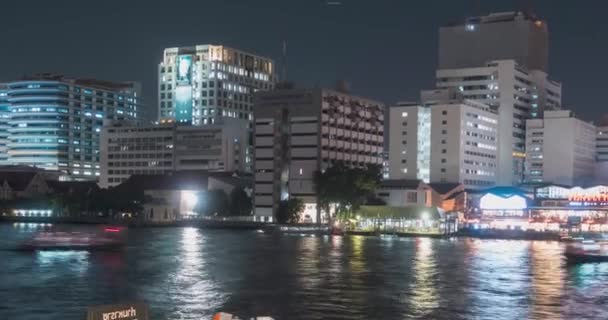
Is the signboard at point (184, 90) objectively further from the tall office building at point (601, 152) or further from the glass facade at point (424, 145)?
the tall office building at point (601, 152)

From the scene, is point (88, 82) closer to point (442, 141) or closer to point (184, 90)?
point (184, 90)

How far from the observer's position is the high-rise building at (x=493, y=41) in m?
120

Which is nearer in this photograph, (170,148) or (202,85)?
(170,148)

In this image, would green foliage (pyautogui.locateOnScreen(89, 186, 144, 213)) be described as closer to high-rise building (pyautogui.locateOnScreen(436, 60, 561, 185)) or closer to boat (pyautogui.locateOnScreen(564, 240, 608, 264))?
high-rise building (pyautogui.locateOnScreen(436, 60, 561, 185))

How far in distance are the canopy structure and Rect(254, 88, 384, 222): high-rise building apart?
11186 mm

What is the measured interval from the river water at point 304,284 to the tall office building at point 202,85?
8795 cm

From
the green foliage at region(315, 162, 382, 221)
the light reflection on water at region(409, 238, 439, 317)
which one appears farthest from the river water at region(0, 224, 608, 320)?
the green foliage at region(315, 162, 382, 221)

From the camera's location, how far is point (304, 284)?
114ft

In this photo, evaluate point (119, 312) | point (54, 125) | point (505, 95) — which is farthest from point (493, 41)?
point (119, 312)

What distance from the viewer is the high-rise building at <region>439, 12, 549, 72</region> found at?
119812 mm

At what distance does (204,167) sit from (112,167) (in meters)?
17.0

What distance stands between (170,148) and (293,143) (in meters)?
28.6

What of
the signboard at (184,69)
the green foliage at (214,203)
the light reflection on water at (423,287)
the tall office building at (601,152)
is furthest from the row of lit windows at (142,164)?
the light reflection on water at (423,287)

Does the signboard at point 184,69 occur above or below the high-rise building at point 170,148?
above
